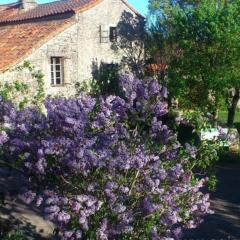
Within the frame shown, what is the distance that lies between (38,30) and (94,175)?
730 inches

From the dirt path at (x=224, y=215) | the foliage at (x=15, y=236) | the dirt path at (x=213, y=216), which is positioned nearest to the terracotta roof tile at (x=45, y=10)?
the dirt path at (x=224, y=215)

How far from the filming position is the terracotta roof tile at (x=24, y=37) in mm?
21491

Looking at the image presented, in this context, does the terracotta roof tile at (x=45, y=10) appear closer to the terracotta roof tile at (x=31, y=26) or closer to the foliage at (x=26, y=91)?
the terracotta roof tile at (x=31, y=26)

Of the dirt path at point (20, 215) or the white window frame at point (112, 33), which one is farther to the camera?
the white window frame at point (112, 33)

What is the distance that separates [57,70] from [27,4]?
725cm

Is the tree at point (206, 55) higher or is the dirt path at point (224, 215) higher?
the tree at point (206, 55)

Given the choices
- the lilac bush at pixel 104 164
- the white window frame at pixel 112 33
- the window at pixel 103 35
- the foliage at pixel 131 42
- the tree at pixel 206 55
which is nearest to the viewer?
the lilac bush at pixel 104 164

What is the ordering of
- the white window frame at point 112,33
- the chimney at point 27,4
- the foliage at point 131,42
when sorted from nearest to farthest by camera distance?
the white window frame at point 112,33, the foliage at point 131,42, the chimney at point 27,4

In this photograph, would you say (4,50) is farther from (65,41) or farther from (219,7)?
(219,7)

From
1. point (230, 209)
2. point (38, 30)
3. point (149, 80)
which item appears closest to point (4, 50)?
point (38, 30)

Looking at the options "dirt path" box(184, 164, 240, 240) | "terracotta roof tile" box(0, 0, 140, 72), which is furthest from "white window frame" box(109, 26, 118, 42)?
"dirt path" box(184, 164, 240, 240)

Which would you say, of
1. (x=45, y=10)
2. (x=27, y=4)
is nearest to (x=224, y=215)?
(x=45, y=10)

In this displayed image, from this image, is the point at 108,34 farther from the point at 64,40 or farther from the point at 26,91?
the point at 26,91

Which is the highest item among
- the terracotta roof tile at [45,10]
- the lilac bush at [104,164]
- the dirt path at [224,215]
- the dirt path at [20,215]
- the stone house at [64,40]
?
the terracotta roof tile at [45,10]
